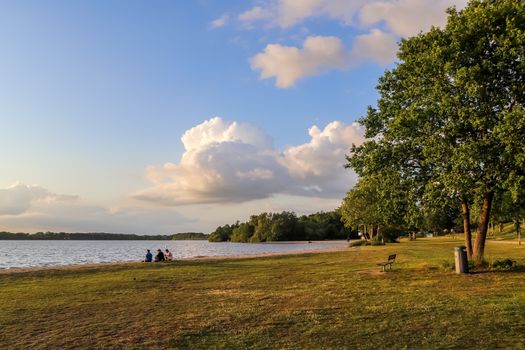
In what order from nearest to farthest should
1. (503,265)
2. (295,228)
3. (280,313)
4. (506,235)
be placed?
(280,313)
(503,265)
(506,235)
(295,228)

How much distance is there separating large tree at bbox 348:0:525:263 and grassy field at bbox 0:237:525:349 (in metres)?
4.27

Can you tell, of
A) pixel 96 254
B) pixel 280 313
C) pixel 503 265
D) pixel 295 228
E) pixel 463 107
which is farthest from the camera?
pixel 295 228

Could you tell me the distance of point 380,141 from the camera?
2542cm

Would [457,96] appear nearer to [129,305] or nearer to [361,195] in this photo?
[129,305]

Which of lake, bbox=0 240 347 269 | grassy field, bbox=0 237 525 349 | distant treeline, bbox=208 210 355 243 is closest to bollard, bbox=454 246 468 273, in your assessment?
grassy field, bbox=0 237 525 349

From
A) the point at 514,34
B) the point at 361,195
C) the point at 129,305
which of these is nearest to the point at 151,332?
the point at 129,305

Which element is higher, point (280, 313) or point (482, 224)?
point (482, 224)

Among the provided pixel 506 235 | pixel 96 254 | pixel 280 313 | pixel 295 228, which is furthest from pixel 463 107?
pixel 295 228

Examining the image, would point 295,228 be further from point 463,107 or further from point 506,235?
point 463,107

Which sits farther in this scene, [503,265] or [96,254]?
[96,254]

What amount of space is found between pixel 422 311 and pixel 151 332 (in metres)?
7.44

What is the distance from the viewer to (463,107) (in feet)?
68.3

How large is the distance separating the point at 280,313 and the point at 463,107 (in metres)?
12.5

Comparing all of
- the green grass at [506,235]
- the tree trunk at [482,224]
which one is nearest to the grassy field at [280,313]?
the tree trunk at [482,224]
